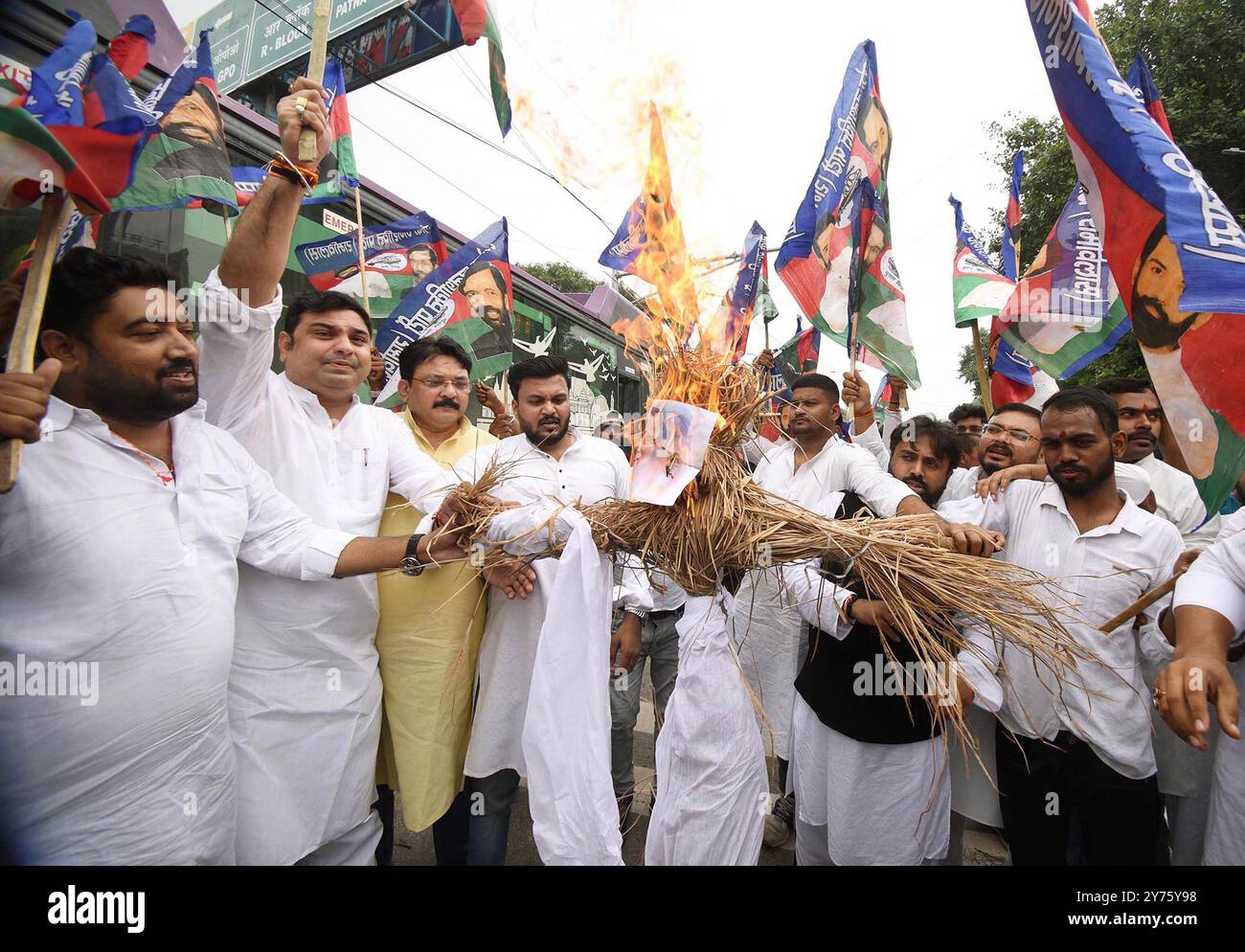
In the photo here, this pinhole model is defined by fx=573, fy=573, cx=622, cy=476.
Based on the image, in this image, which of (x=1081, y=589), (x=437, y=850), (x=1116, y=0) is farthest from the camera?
(x=1116, y=0)

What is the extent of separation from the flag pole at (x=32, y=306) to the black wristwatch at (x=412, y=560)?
1052 millimetres

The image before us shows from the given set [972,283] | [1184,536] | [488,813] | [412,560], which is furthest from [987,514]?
[972,283]

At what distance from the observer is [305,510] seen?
2354 millimetres

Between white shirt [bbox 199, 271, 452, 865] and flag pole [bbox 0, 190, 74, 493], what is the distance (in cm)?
43

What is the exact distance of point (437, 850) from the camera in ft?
9.03

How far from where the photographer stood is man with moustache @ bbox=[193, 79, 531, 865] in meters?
2.05

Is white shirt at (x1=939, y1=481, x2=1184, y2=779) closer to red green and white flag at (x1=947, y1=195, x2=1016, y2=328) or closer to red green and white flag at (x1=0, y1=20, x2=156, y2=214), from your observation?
red green and white flag at (x1=947, y1=195, x2=1016, y2=328)

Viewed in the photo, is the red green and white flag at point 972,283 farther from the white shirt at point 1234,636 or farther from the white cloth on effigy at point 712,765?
the white cloth on effigy at point 712,765

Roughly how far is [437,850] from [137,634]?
5.93 feet

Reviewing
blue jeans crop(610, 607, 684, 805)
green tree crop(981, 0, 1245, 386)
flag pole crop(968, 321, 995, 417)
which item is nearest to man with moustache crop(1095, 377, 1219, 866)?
flag pole crop(968, 321, 995, 417)

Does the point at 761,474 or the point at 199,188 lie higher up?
the point at 199,188

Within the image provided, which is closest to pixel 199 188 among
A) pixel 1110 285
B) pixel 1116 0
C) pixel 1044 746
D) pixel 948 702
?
pixel 948 702
